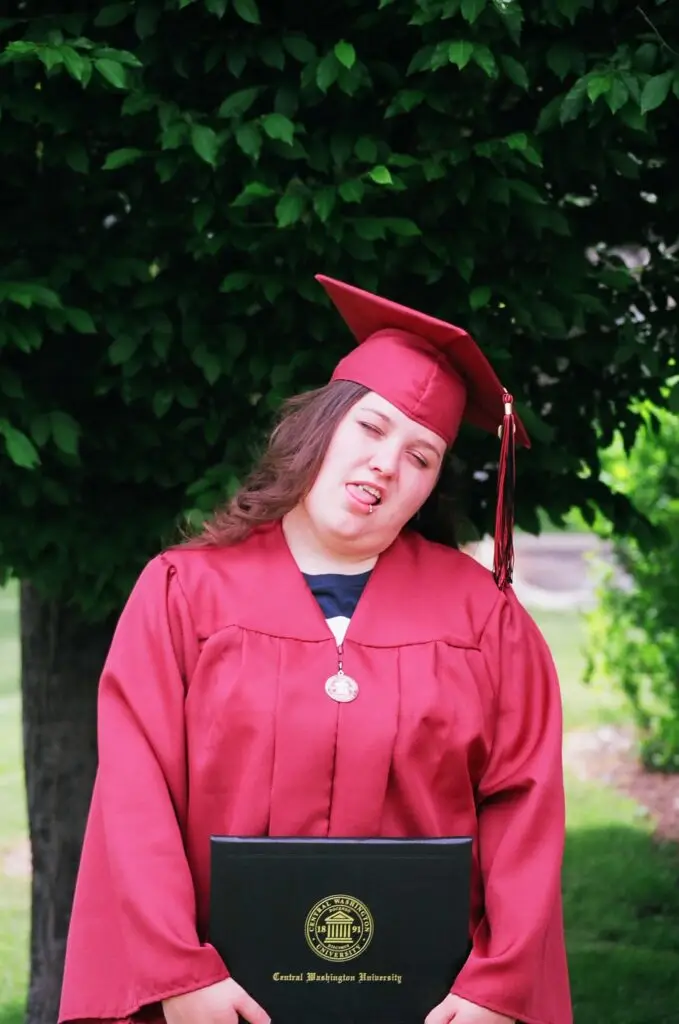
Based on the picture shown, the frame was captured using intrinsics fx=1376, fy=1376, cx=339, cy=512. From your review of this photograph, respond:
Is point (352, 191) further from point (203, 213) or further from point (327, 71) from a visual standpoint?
point (203, 213)

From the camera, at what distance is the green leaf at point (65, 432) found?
315 cm

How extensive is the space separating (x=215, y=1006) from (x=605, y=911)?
371cm

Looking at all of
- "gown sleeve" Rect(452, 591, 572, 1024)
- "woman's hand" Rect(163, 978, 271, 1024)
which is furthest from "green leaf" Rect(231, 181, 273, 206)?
"woman's hand" Rect(163, 978, 271, 1024)

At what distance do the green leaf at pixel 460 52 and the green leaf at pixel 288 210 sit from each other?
17.2 inches

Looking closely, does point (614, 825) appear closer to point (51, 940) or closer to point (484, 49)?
point (51, 940)

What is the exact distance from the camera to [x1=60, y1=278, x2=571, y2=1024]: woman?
2.49 m

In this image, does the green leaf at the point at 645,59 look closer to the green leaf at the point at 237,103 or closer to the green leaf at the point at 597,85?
the green leaf at the point at 597,85

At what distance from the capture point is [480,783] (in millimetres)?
2688

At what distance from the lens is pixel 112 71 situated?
9.28 ft

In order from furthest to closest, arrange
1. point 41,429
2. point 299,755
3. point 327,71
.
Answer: point 41,429
point 327,71
point 299,755

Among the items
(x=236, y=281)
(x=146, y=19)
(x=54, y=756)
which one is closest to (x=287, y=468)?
(x=236, y=281)

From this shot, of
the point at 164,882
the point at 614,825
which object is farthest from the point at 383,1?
the point at 614,825

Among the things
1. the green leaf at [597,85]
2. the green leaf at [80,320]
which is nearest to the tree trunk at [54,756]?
the green leaf at [80,320]

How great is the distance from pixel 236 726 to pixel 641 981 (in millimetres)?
3086
